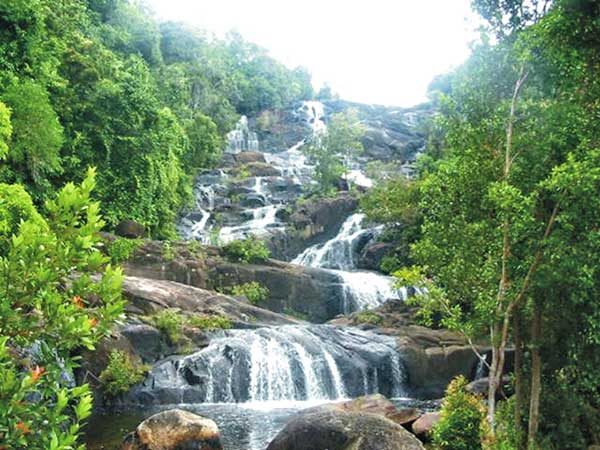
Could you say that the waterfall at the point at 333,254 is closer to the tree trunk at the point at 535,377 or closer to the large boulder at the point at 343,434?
the large boulder at the point at 343,434

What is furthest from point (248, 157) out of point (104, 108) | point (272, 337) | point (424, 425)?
point (424, 425)

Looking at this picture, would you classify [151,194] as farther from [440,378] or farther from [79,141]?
[440,378]

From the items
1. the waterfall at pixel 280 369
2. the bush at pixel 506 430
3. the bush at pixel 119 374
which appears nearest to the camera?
the bush at pixel 506 430

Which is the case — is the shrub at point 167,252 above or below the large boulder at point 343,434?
above

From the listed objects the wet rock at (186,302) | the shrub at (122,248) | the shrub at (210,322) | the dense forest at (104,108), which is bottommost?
the shrub at (210,322)

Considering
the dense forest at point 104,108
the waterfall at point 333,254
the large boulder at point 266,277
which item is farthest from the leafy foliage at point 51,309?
the waterfall at point 333,254

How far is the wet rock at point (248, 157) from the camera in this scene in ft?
192

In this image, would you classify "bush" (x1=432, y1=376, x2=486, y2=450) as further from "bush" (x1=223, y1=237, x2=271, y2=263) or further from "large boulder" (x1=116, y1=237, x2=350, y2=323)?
"bush" (x1=223, y1=237, x2=271, y2=263)

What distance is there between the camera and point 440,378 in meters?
24.1

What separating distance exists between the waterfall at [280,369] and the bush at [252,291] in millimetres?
6466

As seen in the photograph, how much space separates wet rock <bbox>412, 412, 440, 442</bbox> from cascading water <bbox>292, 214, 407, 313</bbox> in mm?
14634

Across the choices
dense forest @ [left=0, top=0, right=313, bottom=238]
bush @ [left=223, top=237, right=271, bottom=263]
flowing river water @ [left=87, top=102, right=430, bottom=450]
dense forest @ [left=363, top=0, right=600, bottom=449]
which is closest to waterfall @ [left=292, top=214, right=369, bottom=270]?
bush @ [left=223, top=237, right=271, bottom=263]

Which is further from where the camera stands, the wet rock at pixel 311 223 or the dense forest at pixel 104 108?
the wet rock at pixel 311 223

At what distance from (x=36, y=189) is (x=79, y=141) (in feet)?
17.3
